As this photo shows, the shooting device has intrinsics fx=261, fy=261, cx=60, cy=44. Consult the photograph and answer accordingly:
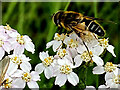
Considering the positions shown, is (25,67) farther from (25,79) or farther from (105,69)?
(105,69)

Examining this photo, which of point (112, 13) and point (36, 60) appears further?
point (112, 13)

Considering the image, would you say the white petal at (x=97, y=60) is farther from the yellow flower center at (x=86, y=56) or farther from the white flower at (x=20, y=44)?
the white flower at (x=20, y=44)

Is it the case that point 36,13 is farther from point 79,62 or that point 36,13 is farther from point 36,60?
point 79,62

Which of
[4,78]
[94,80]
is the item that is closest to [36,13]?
[94,80]

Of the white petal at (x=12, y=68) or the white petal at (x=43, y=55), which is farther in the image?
the white petal at (x=43, y=55)

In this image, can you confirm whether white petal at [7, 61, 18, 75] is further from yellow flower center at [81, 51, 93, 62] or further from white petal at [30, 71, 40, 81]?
yellow flower center at [81, 51, 93, 62]

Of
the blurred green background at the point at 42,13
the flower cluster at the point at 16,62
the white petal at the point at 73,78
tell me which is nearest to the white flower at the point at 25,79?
the flower cluster at the point at 16,62
